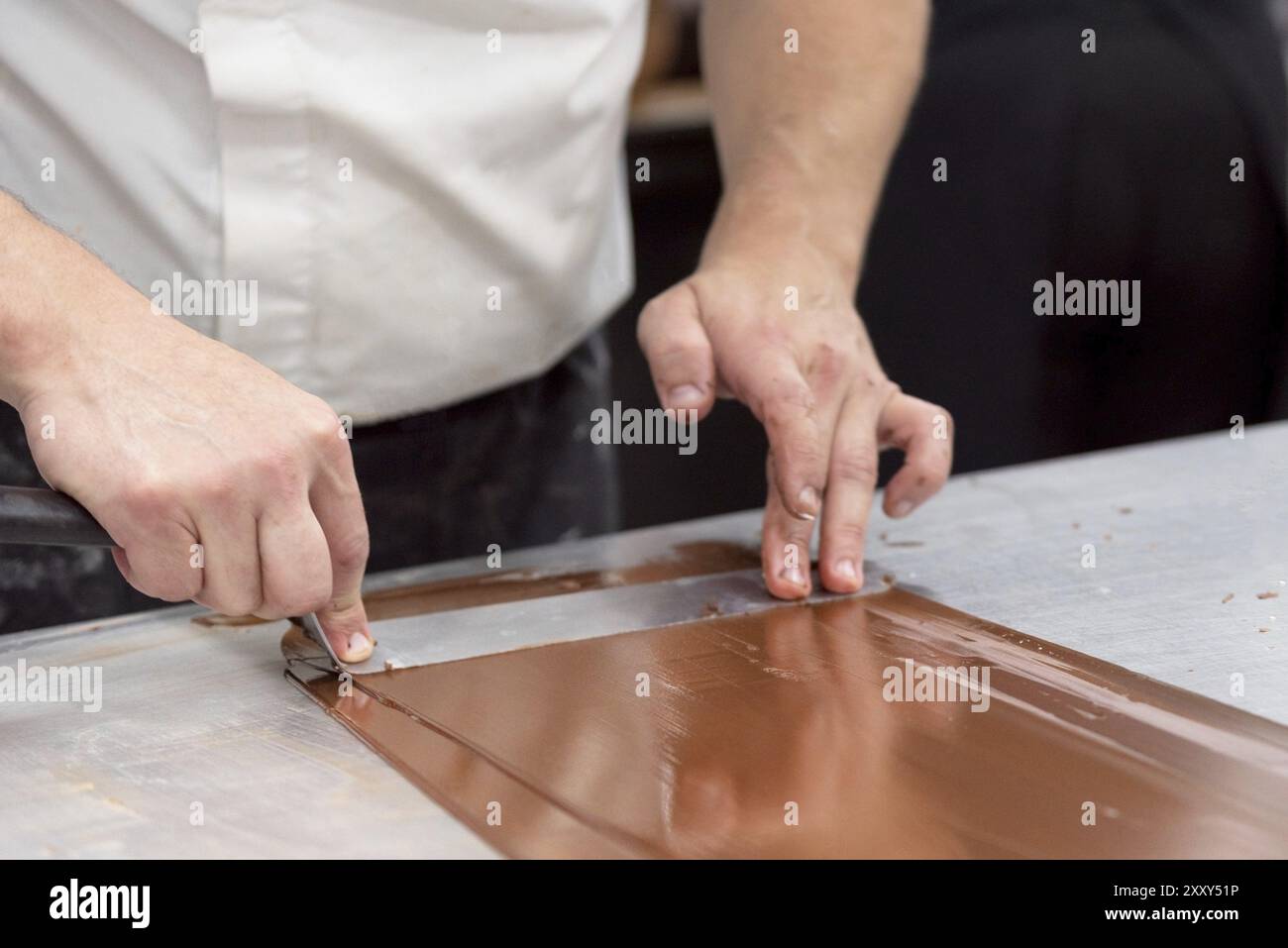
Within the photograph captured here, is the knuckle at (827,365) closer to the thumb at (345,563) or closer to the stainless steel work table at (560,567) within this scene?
the stainless steel work table at (560,567)

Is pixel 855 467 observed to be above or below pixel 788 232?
below

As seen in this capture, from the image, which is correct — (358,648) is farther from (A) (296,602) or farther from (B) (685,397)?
(B) (685,397)

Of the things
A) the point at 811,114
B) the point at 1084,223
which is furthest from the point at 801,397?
the point at 1084,223

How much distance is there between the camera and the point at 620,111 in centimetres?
126

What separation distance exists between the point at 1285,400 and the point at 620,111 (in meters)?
2.01

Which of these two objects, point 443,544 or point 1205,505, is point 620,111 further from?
point 1205,505

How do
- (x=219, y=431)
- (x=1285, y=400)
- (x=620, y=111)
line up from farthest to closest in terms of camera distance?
(x=1285, y=400), (x=620, y=111), (x=219, y=431)

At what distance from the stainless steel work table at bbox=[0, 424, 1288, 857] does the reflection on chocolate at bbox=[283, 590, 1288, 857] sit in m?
0.04

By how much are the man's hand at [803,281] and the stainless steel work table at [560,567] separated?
0.08m

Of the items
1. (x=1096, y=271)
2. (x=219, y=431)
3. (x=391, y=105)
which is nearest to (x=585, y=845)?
(x=219, y=431)

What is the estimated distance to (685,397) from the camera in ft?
3.59

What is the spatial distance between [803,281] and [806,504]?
0.24 metres

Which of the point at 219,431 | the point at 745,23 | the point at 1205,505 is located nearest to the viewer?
the point at 219,431

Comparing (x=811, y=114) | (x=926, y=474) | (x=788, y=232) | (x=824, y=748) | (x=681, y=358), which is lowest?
(x=824, y=748)
